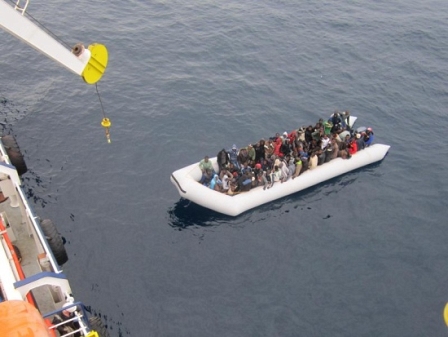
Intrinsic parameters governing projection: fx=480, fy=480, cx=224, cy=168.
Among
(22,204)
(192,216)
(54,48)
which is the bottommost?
(192,216)

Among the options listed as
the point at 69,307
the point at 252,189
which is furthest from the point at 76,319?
the point at 252,189

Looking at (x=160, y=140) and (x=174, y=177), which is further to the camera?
(x=160, y=140)

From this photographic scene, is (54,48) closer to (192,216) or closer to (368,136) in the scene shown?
(192,216)

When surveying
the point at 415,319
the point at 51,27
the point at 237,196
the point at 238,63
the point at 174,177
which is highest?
the point at 51,27

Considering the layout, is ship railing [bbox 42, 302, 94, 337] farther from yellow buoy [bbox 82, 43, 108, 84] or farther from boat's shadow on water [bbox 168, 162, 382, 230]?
boat's shadow on water [bbox 168, 162, 382, 230]

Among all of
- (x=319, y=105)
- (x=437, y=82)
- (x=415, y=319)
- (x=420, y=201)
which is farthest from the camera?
(x=437, y=82)

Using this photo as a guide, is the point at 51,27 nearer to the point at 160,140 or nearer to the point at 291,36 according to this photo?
the point at 160,140

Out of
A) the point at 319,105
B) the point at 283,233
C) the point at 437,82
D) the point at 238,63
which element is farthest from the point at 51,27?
the point at 437,82
